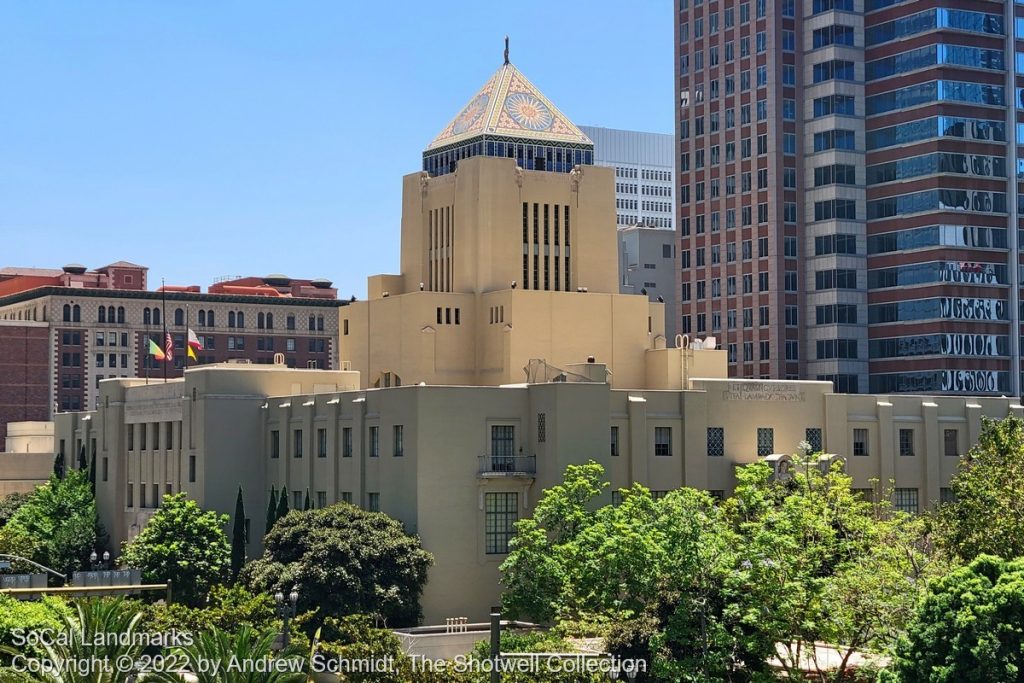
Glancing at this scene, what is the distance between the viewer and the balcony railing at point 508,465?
80.8 m

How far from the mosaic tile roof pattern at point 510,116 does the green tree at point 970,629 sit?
57.3m

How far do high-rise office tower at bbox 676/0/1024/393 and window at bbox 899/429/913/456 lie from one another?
172ft

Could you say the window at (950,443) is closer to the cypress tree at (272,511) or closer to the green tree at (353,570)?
the green tree at (353,570)

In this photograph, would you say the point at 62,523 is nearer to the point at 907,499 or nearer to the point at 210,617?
the point at 210,617

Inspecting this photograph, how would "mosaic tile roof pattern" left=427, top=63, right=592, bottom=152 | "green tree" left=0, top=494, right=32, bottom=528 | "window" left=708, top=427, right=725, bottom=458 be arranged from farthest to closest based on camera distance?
"green tree" left=0, top=494, right=32, bottom=528 < "mosaic tile roof pattern" left=427, top=63, right=592, bottom=152 < "window" left=708, top=427, right=725, bottom=458

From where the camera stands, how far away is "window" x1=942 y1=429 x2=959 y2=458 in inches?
3738

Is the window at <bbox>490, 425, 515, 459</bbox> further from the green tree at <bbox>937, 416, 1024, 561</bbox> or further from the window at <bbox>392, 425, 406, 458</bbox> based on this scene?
the green tree at <bbox>937, 416, 1024, 561</bbox>

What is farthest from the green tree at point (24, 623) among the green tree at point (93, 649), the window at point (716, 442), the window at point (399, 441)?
the window at point (716, 442)

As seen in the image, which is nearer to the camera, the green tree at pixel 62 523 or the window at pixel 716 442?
the window at pixel 716 442

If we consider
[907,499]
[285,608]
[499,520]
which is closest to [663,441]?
[499,520]

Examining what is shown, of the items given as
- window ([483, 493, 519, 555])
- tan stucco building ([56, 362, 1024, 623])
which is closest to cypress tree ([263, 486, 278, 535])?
tan stucco building ([56, 362, 1024, 623])

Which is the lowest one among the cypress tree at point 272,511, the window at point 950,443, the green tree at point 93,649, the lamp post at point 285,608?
the lamp post at point 285,608

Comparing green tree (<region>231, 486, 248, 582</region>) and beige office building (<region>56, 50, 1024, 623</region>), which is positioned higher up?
beige office building (<region>56, 50, 1024, 623</region>)

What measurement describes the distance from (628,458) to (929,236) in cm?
7203
